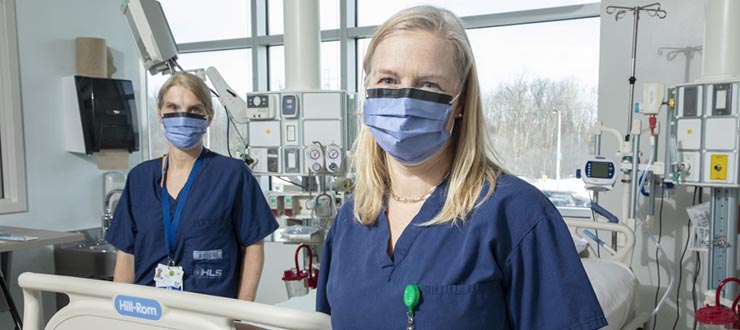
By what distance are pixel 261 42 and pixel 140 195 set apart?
2872mm

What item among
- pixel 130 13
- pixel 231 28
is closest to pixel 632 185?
pixel 130 13

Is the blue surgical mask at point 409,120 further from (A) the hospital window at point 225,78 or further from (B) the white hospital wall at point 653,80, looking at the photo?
(A) the hospital window at point 225,78

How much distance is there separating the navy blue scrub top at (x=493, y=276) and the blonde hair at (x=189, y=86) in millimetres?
1122

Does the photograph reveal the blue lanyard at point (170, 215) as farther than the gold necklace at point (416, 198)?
Yes

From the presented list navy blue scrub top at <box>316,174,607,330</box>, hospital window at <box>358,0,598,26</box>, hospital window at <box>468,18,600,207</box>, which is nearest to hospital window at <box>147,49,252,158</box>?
hospital window at <box>358,0,598,26</box>

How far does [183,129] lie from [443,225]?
112 centimetres

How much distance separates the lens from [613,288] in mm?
2076

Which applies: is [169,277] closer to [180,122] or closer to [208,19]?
[180,122]

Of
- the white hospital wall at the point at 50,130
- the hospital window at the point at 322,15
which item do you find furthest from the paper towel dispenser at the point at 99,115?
the hospital window at the point at 322,15

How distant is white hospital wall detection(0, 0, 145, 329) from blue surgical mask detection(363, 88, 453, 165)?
3066 mm

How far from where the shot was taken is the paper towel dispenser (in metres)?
3.39

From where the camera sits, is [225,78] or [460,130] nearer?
[460,130]

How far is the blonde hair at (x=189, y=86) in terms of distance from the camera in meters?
1.76

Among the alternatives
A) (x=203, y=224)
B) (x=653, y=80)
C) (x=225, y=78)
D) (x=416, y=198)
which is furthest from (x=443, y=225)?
(x=225, y=78)
